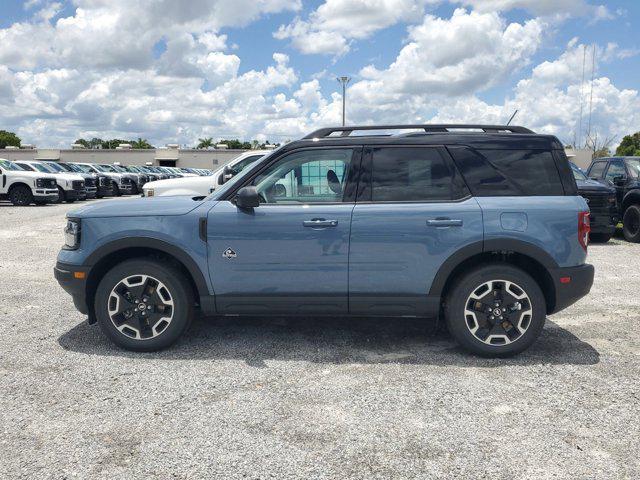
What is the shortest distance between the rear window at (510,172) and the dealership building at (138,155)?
6120 centimetres

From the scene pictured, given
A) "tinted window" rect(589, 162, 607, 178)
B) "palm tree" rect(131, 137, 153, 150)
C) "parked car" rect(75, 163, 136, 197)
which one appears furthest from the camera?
"palm tree" rect(131, 137, 153, 150)

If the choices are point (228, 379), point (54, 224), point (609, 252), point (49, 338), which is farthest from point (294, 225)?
point (54, 224)

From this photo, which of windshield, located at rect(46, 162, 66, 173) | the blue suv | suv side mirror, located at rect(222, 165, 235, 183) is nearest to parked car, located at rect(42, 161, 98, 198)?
windshield, located at rect(46, 162, 66, 173)

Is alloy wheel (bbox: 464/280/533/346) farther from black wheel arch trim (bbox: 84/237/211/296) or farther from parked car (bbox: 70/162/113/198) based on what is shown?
parked car (bbox: 70/162/113/198)

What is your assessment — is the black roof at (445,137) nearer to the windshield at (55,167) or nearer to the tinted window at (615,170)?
the tinted window at (615,170)

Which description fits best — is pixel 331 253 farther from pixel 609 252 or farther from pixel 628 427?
pixel 609 252

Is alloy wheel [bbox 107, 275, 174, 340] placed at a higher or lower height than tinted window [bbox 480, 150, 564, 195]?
lower

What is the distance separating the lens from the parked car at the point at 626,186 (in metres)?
11.4

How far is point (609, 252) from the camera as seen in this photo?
10.1m

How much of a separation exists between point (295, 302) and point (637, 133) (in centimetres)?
7679

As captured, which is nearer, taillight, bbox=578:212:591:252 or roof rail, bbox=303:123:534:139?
taillight, bbox=578:212:591:252

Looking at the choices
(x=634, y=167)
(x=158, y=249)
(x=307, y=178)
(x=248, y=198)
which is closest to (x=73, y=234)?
(x=158, y=249)

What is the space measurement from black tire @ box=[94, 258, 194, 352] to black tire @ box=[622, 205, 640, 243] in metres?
10.4

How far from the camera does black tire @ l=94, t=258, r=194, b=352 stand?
14.2 ft
